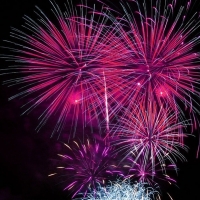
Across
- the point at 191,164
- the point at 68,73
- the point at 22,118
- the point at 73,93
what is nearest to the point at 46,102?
the point at 22,118

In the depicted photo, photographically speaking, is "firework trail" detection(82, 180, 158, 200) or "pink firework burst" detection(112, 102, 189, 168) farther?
"firework trail" detection(82, 180, 158, 200)

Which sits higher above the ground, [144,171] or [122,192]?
[144,171]

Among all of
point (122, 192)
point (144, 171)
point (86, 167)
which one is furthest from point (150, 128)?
point (86, 167)

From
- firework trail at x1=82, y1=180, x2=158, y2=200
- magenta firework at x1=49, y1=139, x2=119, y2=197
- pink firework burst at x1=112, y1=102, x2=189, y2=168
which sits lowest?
firework trail at x1=82, y1=180, x2=158, y2=200

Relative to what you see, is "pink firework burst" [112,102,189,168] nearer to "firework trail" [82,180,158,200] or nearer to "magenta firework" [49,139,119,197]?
"firework trail" [82,180,158,200]

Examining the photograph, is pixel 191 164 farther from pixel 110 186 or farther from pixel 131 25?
pixel 131 25

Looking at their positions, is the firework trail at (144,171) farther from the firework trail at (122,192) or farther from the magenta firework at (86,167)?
the magenta firework at (86,167)

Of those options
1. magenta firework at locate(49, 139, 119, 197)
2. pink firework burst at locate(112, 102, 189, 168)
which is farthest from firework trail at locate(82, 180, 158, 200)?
pink firework burst at locate(112, 102, 189, 168)

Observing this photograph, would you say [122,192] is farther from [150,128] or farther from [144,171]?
[150,128]
